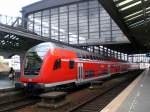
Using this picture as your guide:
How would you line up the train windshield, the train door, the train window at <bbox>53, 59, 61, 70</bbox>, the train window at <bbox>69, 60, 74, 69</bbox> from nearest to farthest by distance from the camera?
the train windshield → the train window at <bbox>53, 59, 61, 70</bbox> → the train window at <bbox>69, 60, 74, 69</bbox> → the train door

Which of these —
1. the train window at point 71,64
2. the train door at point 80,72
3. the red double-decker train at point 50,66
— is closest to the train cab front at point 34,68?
the red double-decker train at point 50,66

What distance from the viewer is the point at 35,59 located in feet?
50.2

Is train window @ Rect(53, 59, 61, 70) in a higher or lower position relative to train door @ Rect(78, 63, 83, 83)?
higher

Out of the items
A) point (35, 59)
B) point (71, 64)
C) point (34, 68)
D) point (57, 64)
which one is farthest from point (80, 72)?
point (34, 68)

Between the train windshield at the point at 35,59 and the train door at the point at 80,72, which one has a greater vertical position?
the train windshield at the point at 35,59

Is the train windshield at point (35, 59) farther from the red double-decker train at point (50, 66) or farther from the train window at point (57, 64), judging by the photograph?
the train window at point (57, 64)

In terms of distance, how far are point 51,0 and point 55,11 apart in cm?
254

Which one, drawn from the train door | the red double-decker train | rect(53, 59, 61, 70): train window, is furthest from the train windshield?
the train door

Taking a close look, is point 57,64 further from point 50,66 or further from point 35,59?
point 35,59

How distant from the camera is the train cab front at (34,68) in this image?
14.5 m

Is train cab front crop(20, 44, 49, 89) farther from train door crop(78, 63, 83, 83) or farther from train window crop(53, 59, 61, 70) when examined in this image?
train door crop(78, 63, 83, 83)

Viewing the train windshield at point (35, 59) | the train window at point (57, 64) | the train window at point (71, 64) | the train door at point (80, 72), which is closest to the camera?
the train windshield at point (35, 59)

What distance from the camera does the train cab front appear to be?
570 inches

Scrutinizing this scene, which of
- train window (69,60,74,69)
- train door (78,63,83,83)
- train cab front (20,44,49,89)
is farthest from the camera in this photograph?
train door (78,63,83,83)
